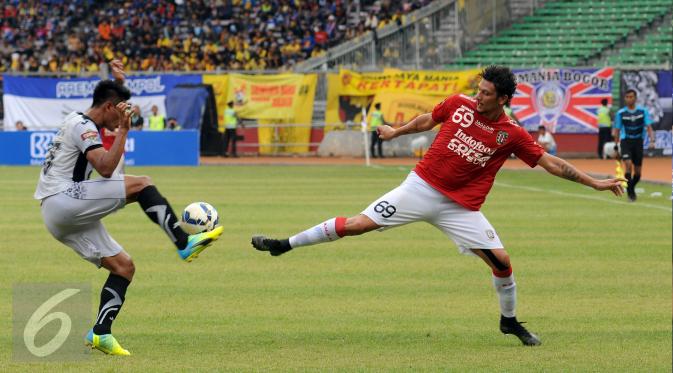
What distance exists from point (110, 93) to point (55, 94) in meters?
38.4

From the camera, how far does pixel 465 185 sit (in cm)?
1062

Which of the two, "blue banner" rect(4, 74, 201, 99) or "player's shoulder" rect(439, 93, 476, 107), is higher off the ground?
"player's shoulder" rect(439, 93, 476, 107)

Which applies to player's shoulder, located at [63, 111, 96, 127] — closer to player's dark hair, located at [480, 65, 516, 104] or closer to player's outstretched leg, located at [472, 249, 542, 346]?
player's dark hair, located at [480, 65, 516, 104]

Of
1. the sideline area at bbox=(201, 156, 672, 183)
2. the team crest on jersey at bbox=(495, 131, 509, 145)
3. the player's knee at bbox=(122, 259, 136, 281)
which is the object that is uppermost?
the team crest on jersey at bbox=(495, 131, 509, 145)

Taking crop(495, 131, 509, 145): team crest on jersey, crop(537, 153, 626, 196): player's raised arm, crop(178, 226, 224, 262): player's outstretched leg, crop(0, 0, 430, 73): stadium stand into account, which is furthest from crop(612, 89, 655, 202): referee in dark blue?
crop(0, 0, 430, 73): stadium stand

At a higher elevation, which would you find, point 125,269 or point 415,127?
point 415,127

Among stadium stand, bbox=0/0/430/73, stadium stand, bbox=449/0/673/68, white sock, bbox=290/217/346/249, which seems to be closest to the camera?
white sock, bbox=290/217/346/249

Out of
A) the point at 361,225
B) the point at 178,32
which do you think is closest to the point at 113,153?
the point at 361,225

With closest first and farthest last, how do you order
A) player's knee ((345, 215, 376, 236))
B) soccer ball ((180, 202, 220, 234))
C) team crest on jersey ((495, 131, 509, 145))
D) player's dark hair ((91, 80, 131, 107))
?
1. player's dark hair ((91, 80, 131, 107))
2. soccer ball ((180, 202, 220, 234))
3. team crest on jersey ((495, 131, 509, 145))
4. player's knee ((345, 215, 376, 236))

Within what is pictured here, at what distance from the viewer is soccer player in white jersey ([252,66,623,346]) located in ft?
34.2

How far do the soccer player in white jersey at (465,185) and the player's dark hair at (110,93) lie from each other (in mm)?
2154

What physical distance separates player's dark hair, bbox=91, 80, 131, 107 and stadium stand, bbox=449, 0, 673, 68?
4025 cm

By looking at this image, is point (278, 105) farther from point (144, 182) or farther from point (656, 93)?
point (144, 182)

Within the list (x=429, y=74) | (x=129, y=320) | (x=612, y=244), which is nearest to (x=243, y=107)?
(x=429, y=74)
